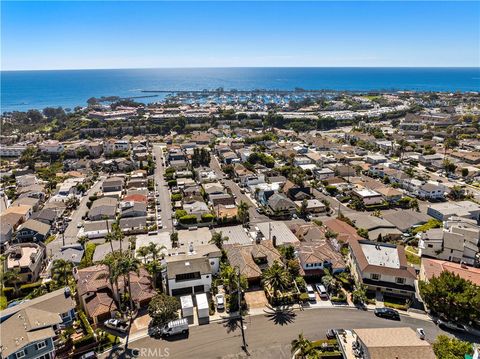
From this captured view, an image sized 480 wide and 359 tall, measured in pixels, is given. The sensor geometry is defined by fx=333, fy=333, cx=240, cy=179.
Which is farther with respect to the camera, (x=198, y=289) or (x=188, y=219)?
(x=188, y=219)

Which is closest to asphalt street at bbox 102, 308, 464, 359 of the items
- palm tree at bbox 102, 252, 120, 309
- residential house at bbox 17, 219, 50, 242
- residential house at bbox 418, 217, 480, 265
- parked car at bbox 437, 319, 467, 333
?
parked car at bbox 437, 319, 467, 333

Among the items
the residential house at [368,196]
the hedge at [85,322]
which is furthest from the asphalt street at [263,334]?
the residential house at [368,196]

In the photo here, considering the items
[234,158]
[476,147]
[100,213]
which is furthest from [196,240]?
[476,147]

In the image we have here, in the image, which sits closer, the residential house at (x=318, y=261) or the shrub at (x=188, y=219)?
the residential house at (x=318, y=261)

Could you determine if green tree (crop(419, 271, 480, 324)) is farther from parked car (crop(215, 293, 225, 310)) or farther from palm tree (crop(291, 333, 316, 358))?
parked car (crop(215, 293, 225, 310))

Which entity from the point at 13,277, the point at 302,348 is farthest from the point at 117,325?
the point at 302,348

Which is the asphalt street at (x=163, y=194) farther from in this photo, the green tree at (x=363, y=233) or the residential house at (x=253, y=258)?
the green tree at (x=363, y=233)

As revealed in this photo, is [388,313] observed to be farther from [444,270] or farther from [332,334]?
[444,270]
